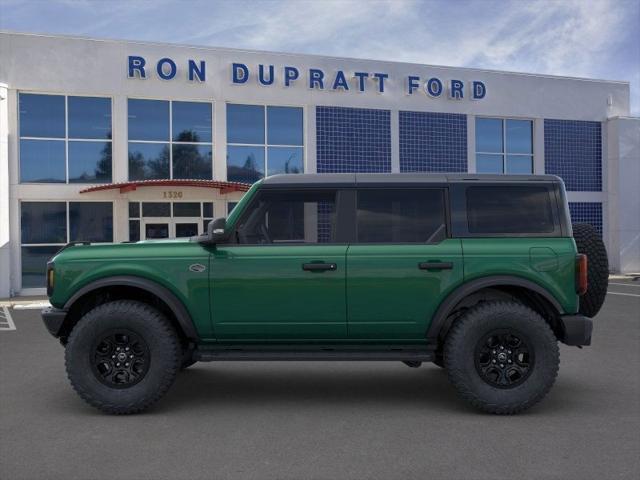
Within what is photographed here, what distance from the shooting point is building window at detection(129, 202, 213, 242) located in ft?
63.0

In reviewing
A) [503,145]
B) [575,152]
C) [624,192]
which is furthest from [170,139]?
[624,192]

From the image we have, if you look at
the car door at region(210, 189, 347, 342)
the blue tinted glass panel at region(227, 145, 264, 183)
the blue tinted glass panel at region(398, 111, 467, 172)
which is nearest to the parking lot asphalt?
the car door at region(210, 189, 347, 342)

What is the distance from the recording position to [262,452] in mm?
4363

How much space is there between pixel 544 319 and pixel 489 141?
62.0 feet

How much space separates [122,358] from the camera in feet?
17.5

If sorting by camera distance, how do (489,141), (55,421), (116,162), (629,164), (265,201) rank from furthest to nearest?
(629,164) → (489,141) → (116,162) → (265,201) → (55,421)

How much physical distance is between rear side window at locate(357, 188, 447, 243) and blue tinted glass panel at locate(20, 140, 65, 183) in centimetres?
1559

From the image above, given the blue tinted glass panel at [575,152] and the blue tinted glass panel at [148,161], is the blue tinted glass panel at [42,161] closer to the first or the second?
the blue tinted glass panel at [148,161]

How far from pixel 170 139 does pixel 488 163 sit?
39.0 feet

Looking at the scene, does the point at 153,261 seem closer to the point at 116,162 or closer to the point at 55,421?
the point at 55,421

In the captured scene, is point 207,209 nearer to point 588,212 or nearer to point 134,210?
point 134,210

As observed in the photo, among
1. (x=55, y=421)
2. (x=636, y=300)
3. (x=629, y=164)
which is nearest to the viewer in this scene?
(x=55, y=421)

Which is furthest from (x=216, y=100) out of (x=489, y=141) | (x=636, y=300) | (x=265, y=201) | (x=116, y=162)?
(x=265, y=201)

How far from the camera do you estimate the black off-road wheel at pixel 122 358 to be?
17.2 ft
